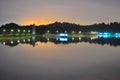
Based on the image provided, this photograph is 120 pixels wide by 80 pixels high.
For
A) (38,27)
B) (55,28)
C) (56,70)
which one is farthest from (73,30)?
(56,70)

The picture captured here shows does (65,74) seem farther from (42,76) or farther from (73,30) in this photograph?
(73,30)

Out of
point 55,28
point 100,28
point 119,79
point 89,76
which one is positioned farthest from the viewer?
point 100,28

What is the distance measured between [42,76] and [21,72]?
104cm

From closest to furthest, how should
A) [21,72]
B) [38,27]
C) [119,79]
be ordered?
[119,79] → [21,72] → [38,27]

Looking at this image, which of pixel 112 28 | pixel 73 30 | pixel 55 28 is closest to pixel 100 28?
pixel 112 28

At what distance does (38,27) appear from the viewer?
9056 centimetres

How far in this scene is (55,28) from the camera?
317ft

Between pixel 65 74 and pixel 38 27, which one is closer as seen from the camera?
pixel 65 74

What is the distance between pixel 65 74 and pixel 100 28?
9799cm

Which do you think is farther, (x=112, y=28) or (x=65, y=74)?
(x=112, y=28)

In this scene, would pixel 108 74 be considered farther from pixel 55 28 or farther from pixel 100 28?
pixel 100 28

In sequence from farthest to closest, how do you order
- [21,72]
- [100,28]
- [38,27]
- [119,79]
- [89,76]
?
1. [100,28]
2. [38,27]
3. [21,72]
4. [89,76]
5. [119,79]

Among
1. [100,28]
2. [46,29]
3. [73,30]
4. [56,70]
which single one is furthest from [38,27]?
[56,70]

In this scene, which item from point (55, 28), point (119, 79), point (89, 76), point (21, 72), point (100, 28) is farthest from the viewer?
point (100, 28)
